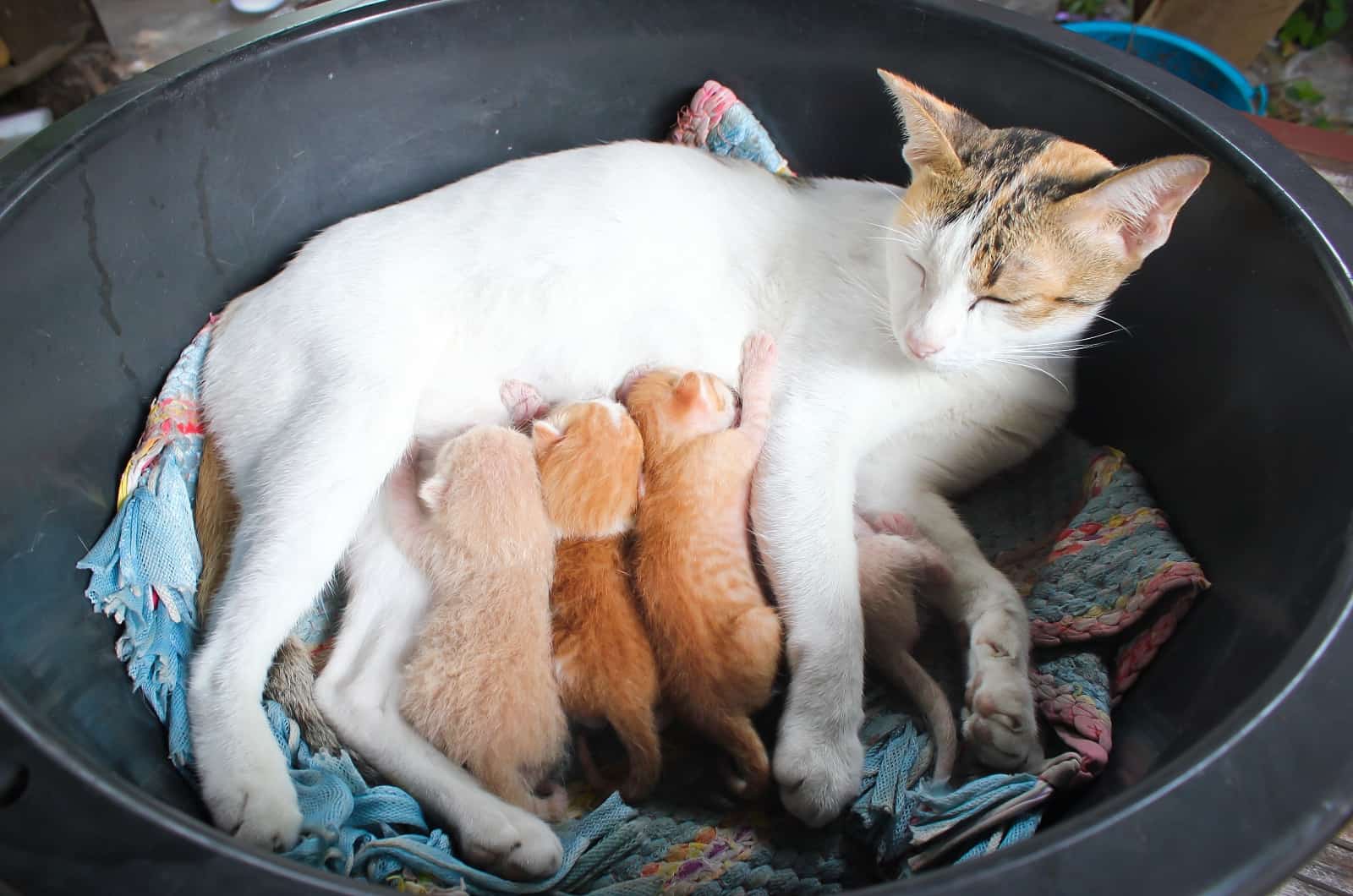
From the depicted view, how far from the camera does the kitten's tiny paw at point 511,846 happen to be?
1.17 meters

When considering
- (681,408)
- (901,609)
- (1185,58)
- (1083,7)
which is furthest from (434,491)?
(1083,7)

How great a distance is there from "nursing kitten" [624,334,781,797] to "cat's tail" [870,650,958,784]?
23cm

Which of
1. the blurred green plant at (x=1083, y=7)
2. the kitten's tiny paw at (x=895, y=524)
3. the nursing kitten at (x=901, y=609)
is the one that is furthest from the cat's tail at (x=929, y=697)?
the blurred green plant at (x=1083, y=7)

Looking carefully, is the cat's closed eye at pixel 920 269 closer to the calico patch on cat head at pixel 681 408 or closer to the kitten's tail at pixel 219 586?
the calico patch on cat head at pixel 681 408

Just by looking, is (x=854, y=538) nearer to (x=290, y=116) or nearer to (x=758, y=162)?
(x=758, y=162)

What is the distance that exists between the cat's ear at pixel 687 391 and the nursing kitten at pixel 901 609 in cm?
35

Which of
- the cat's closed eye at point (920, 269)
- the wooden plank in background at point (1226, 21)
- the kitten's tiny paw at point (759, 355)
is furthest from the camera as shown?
the wooden plank in background at point (1226, 21)

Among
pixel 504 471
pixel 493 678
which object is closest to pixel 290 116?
pixel 504 471

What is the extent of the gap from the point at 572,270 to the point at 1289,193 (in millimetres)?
1088

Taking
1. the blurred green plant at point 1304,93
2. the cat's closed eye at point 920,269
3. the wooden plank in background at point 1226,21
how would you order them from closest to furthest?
1. the cat's closed eye at point 920,269
2. the wooden plank in background at point 1226,21
3. the blurred green plant at point 1304,93

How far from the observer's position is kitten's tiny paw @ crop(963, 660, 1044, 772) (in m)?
1.23

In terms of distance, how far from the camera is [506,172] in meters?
1.64

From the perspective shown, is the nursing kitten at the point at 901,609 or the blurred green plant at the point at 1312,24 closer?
the nursing kitten at the point at 901,609

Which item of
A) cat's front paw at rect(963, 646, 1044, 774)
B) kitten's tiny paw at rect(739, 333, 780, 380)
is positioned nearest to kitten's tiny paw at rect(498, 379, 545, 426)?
kitten's tiny paw at rect(739, 333, 780, 380)
